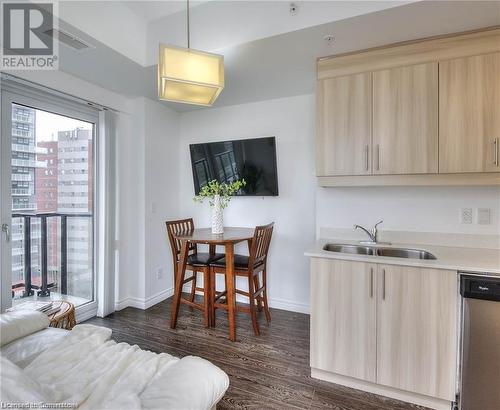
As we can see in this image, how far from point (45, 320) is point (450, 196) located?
9.74ft

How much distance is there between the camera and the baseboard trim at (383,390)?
1702 mm

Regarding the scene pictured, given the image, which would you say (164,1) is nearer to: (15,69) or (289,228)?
(15,69)

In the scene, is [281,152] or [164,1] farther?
[281,152]

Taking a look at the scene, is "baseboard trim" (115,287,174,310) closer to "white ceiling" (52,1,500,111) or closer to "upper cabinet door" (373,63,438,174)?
"white ceiling" (52,1,500,111)

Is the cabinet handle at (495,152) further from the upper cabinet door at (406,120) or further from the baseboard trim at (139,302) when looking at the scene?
the baseboard trim at (139,302)

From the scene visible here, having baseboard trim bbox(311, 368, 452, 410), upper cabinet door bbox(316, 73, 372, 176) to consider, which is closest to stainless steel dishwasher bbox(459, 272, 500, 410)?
baseboard trim bbox(311, 368, 452, 410)

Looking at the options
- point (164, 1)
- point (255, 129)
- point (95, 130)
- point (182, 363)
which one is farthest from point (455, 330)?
point (95, 130)

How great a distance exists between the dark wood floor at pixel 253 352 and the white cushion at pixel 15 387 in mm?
1231

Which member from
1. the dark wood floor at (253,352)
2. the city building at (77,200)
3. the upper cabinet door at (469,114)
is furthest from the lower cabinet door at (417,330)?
the city building at (77,200)

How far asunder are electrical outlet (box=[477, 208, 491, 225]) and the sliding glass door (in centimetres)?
365

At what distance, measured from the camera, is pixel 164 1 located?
2.20 metres

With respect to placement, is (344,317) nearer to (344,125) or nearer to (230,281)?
(230,281)

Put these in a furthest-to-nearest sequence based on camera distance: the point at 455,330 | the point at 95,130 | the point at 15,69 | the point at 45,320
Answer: the point at 95,130, the point at 15,69, the point at 455,330, the point at 45,320

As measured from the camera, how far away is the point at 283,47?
6.95 ft
